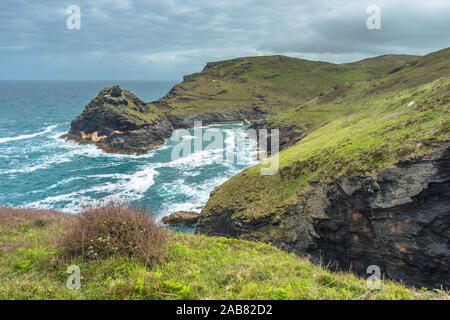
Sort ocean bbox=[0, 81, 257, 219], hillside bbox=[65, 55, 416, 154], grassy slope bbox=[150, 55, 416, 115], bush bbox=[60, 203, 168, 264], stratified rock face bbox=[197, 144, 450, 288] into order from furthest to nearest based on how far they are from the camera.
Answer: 1. grassy slope bbox=[150, 55, 416, 115]
2. hillside bbox=[65, 55, 416, 154]
3. ocean bbox=[0, 81, 257, 219]
4. stratified rock face bbox=[197, 144, 450, 288]
5. bush bbox=[60, 203, 168, 264]

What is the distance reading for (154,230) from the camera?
8.18m

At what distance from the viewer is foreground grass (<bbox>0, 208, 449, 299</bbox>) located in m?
5.36

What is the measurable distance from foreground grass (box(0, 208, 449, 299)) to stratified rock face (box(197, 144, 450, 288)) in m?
5.84

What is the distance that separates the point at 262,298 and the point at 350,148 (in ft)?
59.3

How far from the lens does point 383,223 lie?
49.2ft

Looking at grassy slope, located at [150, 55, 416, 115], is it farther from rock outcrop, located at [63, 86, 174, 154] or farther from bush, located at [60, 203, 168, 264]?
bush, located at [60, 203, 168, 264]

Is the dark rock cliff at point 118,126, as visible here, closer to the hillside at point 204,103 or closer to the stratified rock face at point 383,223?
the hillside at point 204,103

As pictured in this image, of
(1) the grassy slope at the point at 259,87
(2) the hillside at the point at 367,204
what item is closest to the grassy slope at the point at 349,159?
(2) the hillside at the point at 367,204

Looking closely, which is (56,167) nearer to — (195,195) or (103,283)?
(195,195)

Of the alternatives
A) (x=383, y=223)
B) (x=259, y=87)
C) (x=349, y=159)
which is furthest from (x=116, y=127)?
(x=259, y=87)

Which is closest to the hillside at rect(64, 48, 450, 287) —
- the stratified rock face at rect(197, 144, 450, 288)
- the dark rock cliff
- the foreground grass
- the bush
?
the stratified rock face at rect(197, 144, 450, 288)

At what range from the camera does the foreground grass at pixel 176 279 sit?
5.36m

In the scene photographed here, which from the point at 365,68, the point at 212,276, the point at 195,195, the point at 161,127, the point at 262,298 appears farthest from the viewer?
the point at 365,68
